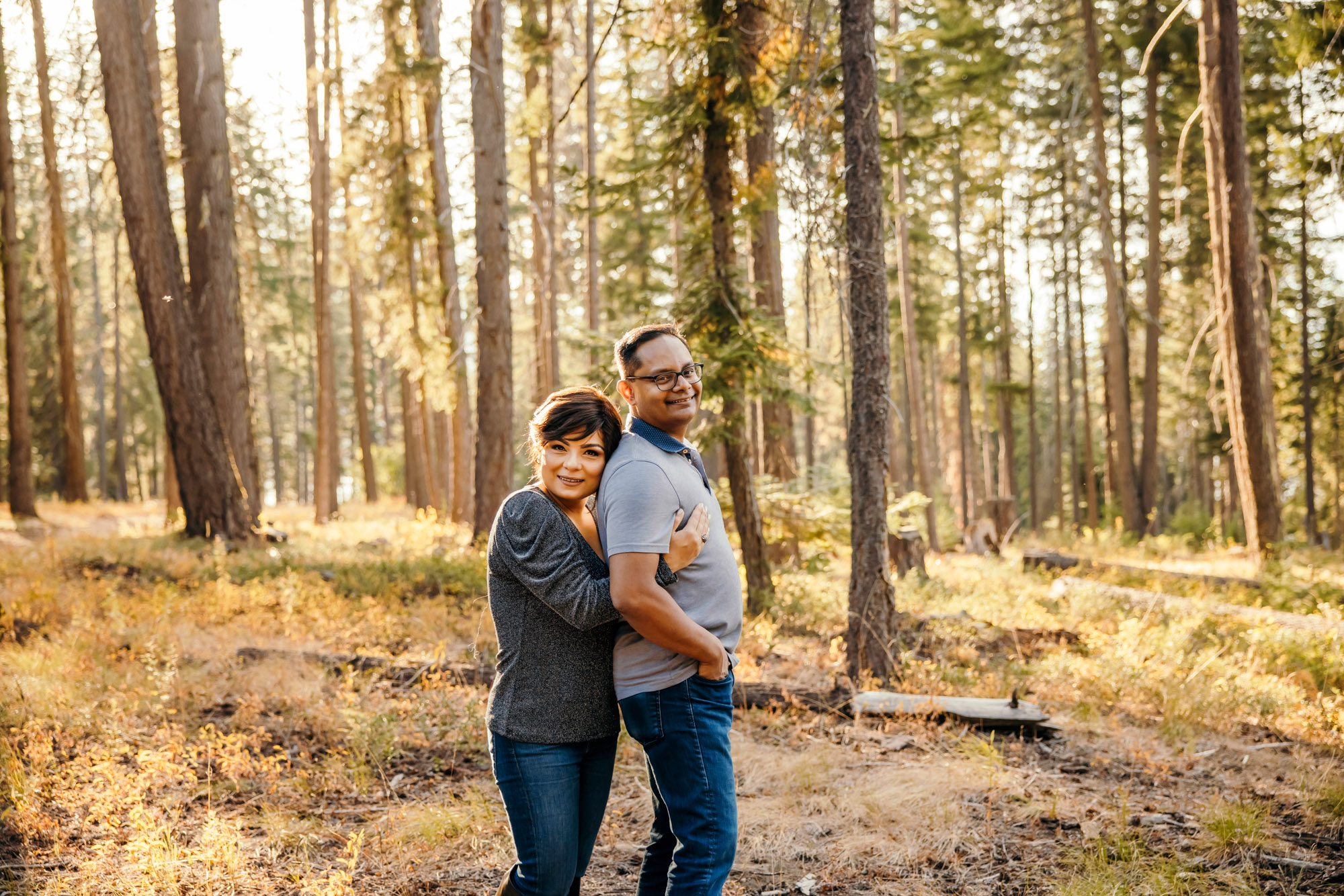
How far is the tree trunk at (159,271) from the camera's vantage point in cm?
1173

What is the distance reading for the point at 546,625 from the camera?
255 centimetres

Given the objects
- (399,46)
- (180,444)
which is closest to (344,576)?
(180,444)

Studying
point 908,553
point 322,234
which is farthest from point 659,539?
point 322,234

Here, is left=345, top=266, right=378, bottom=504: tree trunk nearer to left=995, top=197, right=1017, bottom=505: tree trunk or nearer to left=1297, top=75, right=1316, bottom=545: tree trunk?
left=995, top=197, right=1017, bottom=505: tree trunk

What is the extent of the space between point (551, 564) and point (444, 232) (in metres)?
13.8

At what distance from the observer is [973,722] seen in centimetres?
602

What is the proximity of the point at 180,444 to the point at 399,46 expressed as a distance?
724 cm

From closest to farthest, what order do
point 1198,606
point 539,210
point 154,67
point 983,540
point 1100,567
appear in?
point 1198,606 < point 1100,567 < point 154,67 < point 539,210 < point 983,540

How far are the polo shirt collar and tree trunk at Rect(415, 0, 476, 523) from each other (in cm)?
1245

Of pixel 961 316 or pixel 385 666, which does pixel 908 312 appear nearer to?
pixel 961 316

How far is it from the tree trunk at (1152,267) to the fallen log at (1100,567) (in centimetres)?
623

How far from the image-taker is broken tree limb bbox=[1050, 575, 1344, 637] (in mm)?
8453

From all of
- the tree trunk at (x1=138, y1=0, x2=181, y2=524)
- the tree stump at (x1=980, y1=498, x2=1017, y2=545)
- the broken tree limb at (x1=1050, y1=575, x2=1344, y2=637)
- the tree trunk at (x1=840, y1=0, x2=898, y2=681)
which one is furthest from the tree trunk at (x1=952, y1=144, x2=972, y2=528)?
the tree trunk at (x1=138, y1=0, x2=181, y2=524)

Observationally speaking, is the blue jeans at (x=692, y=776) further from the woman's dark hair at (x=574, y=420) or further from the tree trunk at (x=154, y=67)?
the tree trunk at (x=154, y=67)
